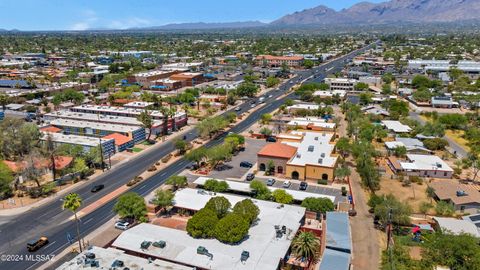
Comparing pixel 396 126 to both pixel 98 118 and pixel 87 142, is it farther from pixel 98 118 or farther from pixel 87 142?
pixel 98 118

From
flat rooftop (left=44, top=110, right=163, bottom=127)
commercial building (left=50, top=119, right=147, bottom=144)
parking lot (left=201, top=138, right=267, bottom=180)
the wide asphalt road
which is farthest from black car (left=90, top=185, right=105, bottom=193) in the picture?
flat rooftop (left=44, top=110, right=163, bottom=127)

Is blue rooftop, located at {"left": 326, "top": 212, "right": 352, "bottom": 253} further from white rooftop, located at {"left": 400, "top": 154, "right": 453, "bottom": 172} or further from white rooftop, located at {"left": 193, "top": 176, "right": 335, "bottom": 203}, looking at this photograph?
white rooftop, located at {"left": 400, "top": 154, "right": 453, "bottom": 172}

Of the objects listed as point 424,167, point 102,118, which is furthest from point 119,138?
point 424,167

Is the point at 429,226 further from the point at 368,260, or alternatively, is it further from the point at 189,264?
the point at 189,264

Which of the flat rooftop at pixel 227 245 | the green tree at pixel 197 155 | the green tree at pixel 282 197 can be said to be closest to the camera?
the flat rooftop at pixel 227 245

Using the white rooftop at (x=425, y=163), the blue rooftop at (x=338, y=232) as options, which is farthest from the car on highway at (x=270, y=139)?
the blue rooftop at (x=338, y=232)

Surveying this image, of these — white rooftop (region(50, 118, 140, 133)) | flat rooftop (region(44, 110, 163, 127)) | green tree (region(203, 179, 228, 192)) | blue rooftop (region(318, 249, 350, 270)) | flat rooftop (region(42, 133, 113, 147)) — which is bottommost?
blue rooftop (region(318, 249, 350, 270))

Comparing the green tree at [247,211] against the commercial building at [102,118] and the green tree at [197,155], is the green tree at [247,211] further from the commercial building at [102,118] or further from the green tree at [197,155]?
the commercial building at [102,118]
